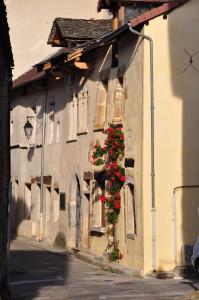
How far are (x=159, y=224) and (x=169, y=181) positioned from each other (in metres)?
1.14

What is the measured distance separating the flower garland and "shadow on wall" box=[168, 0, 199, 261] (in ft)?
6.61

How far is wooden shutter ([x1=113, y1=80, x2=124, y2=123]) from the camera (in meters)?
23.3

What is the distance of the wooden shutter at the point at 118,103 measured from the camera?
23266mm

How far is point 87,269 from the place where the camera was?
22766 millimetres

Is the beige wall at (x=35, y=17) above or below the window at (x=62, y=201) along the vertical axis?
above

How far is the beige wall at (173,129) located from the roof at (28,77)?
10312mm

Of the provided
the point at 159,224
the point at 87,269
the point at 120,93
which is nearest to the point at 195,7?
the point at 120,93

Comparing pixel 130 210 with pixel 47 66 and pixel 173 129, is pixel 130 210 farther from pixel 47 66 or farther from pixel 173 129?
pixel 47 66

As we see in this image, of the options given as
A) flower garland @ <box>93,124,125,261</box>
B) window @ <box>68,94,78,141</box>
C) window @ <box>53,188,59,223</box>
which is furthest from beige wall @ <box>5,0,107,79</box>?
flower garland @ <box>93,124,125,261</box>

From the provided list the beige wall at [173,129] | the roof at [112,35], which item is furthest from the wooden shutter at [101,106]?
the beige wall at [173,129]

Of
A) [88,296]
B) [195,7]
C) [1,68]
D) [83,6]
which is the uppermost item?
[83,6]

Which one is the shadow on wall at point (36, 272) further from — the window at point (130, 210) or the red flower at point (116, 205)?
the red flower at point (116, 205)

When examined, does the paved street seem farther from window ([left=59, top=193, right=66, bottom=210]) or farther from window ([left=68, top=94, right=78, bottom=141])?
window ([left=68, top=94, right=78, bottom=141])

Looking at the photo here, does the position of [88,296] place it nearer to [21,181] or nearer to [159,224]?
[159,224]
